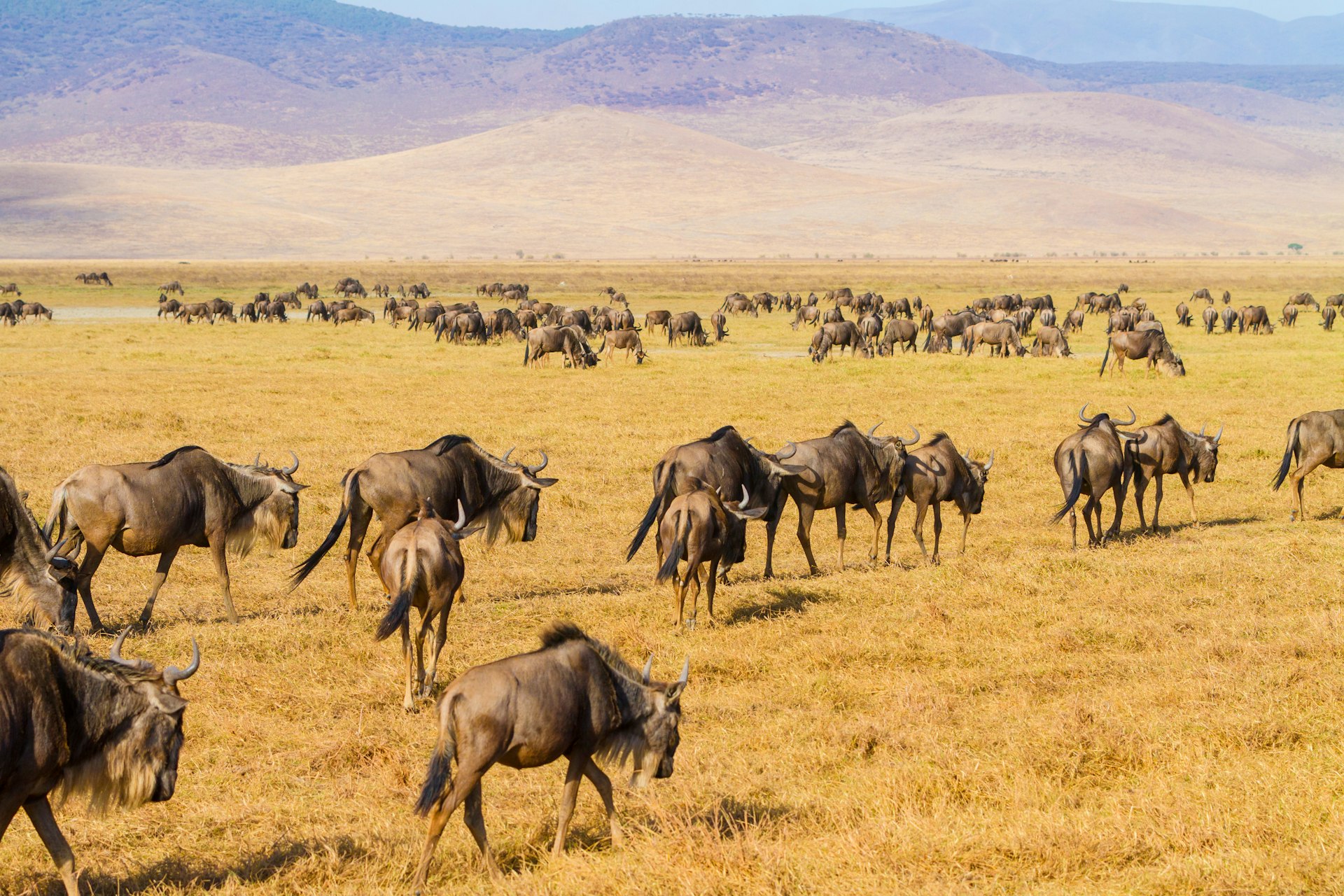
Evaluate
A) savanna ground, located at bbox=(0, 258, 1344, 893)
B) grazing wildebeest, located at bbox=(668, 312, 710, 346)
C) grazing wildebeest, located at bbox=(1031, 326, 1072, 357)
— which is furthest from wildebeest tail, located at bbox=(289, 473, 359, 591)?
grazing wildebeest, located at bbox=(668, 312, 710, 346)

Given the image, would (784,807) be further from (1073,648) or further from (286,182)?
(286,182)

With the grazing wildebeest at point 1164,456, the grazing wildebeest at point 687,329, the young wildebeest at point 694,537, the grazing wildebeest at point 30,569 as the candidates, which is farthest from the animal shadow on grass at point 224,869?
the grazing wildebeest at point 687,329

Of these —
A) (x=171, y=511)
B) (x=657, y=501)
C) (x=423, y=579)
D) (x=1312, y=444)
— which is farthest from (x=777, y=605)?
(x=1312, y=444)

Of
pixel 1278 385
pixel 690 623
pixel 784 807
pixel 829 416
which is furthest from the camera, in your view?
pixel 1278 385

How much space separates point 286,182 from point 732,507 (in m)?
179

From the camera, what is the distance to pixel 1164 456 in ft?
50.8

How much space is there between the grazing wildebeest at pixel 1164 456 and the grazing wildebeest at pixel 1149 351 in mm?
15025

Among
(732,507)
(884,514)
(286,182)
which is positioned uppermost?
(286,182)

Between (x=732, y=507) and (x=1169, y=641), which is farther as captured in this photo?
(x=732, y=507)

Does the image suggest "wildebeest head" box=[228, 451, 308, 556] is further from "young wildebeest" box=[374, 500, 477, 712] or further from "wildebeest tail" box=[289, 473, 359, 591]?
"young wildebeest" box=[374, 500, 477, 712]

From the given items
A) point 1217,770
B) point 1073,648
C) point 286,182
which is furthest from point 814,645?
point 286,182

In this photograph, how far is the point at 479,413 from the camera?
77.6 feet

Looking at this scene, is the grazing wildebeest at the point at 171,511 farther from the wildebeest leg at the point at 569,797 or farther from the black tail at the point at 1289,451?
the black tail at the point at 1289,451

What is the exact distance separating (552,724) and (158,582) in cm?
587
